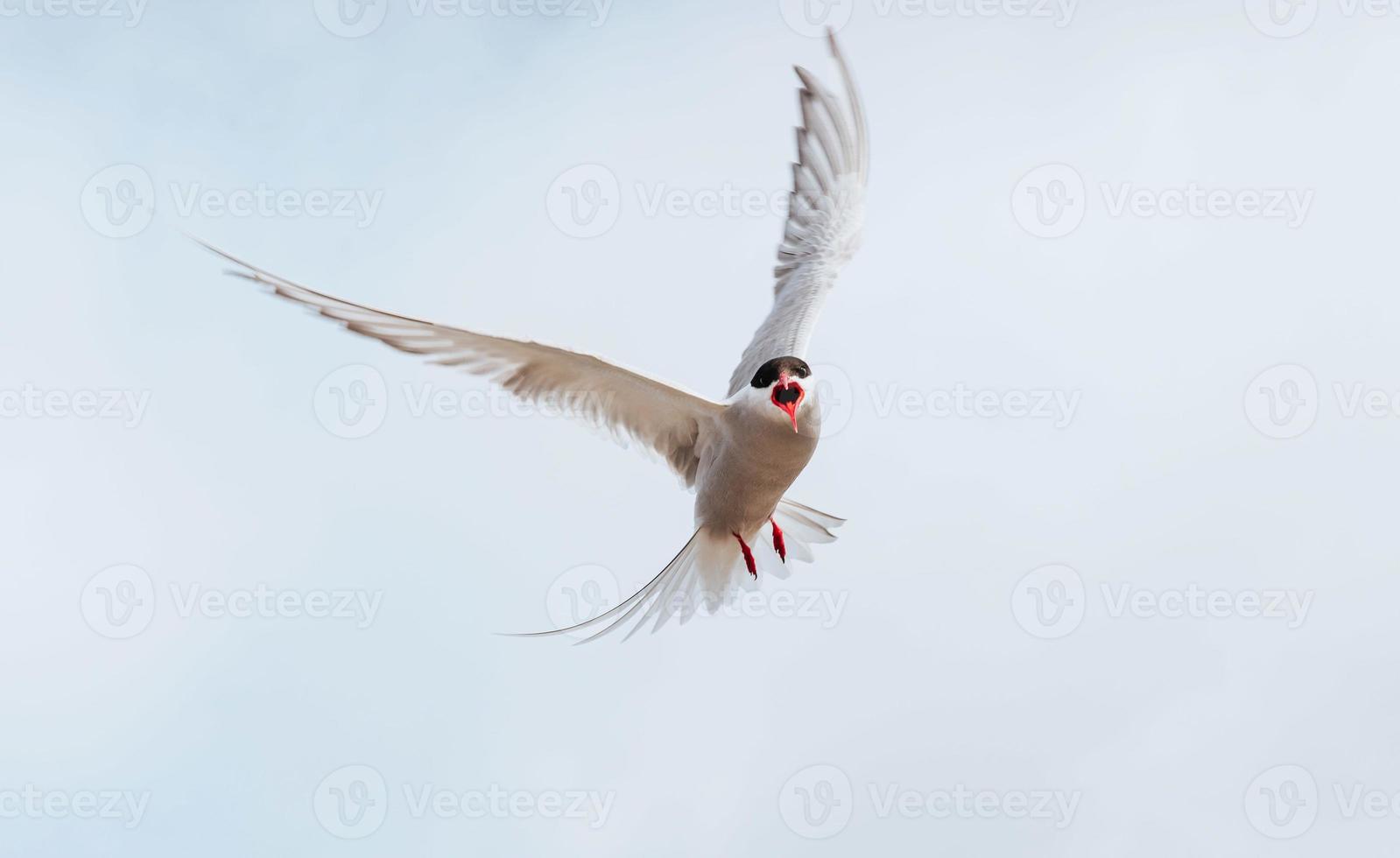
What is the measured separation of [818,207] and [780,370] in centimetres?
264

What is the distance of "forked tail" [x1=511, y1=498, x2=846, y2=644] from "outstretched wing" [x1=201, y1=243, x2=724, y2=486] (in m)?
0.48

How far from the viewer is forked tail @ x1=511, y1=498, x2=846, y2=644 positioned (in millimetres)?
8367

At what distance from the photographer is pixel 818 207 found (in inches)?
384

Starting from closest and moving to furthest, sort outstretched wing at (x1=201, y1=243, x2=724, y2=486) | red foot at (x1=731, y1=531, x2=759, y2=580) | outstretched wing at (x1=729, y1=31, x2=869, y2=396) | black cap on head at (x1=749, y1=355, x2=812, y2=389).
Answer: outstretched wing at (x1=201, y1=243, x2=724, y2=486)
black cap on head at (x1=749, y1=355, x2=812, y2=389)
red foot at (x1=731, y1=531, x2=759, y2=580)
outstretched wing at (x1=729, y1=31, x2=869, y2=396)

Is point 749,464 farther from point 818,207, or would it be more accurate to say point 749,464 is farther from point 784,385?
point 818,207

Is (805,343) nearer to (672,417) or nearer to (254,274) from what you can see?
(672,417)

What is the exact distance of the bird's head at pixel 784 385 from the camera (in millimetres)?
7359

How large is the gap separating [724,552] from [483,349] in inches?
84.0

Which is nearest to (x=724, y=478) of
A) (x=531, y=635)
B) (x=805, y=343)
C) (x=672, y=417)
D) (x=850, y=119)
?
(x=672, y=417)

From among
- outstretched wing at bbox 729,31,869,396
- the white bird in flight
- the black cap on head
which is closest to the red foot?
the white bird in flight

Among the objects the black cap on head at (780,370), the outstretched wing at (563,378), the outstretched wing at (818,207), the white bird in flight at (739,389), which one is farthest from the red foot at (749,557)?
the black cap on head at (780,370)

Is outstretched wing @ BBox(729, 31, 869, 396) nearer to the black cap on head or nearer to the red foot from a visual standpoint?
the red foot

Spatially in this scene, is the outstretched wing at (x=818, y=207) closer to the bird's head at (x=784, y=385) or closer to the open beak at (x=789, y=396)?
the bird's head at (x=784, y=385)

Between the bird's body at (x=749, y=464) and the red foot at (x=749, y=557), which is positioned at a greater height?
the bird's body at (x=749, y=464)
